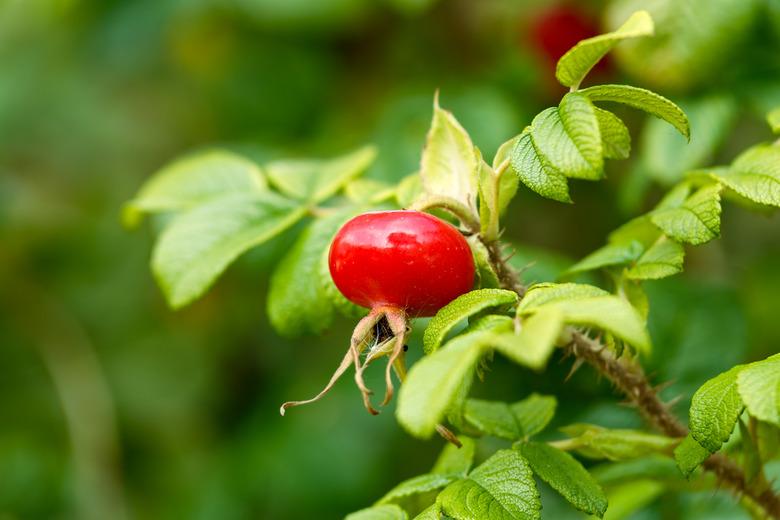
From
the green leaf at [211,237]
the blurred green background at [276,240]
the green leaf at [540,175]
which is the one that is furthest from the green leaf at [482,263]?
the blurred green background at [276,240]

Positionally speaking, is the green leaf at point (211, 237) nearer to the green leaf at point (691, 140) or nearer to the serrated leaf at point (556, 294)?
the serrated leaf at point (556, 294)

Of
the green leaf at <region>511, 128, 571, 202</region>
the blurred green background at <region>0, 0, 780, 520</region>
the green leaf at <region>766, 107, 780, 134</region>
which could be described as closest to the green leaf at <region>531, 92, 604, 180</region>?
the green leaf at <region>511, 128, 571, 202</region>

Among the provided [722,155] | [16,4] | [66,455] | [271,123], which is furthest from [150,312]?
[722,155]

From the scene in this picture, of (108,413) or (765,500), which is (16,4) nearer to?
(108,413)

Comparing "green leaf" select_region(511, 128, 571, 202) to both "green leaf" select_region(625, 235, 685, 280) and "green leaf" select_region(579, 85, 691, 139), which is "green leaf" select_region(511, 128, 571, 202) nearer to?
"green leaf" select_region(579, 85, 691, 139)

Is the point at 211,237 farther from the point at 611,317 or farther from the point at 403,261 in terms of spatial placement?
the point at 611,317
